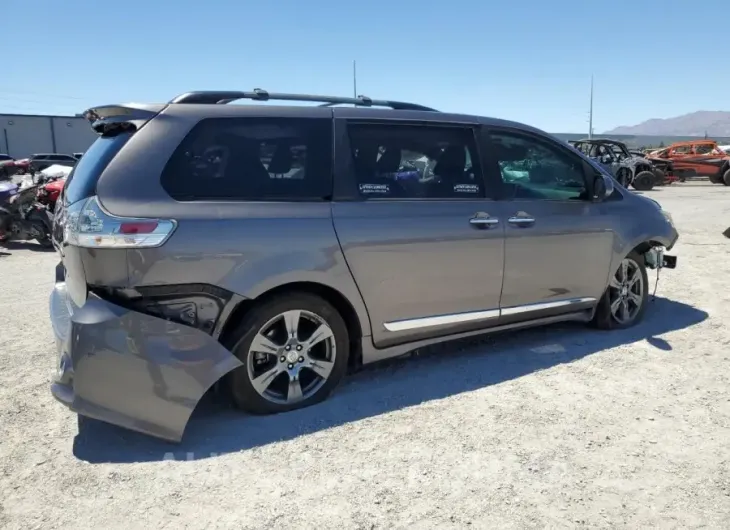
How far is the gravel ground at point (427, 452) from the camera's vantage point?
102 inches

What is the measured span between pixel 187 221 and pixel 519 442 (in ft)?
7.11

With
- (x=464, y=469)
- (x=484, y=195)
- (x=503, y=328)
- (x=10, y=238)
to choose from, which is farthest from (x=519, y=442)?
(x=10, y=238)

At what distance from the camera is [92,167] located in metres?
3.25

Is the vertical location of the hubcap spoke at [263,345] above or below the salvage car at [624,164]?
below

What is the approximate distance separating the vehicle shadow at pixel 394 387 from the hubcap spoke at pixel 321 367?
0.64 feet

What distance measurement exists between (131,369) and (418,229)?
6.28ft

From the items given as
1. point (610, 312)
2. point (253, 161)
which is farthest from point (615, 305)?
point (253, 161)

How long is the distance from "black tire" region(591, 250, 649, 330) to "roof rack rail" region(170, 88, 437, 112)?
224 centimetres

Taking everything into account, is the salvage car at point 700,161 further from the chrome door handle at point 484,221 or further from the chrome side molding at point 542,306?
the chrome door handle at point 484,221

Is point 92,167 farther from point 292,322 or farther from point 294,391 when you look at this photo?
point 294,391

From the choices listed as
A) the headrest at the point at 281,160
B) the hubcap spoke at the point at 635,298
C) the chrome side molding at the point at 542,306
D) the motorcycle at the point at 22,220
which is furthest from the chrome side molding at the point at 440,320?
the motorcycle at the point at 22,220

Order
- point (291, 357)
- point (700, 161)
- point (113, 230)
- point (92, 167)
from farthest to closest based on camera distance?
point (700, 161), point (291, 357), point (92, 167), point (113, 230)

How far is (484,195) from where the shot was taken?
163 inches

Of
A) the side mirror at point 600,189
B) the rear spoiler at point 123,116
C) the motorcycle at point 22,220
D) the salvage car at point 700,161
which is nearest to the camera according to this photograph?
the rear spoiler at point 123,116
